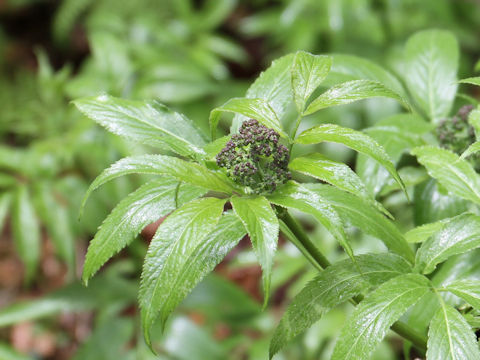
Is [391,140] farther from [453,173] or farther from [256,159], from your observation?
[256,159]

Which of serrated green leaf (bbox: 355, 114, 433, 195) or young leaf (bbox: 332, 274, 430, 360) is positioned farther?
serrated green leaf (bbox: 355, 114, 433, 195)

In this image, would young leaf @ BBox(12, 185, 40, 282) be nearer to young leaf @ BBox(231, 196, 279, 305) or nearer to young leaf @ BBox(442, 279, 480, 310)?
young leaf @ BBox(231, 196, 279, 305)

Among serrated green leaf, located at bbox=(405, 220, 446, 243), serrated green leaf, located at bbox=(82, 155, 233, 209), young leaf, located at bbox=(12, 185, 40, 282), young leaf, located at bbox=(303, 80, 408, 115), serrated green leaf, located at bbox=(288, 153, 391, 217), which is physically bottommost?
young leaf, located at bbox=(12, 185, 40, 282)

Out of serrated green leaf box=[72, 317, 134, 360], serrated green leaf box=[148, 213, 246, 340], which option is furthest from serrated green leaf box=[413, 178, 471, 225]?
serrated green leaf box=[72, 317, 134, 360]

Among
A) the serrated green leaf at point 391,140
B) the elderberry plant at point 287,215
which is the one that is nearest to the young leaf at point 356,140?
the elderberry plant at point 287,215

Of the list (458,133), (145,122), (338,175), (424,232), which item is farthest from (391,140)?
(145,122)

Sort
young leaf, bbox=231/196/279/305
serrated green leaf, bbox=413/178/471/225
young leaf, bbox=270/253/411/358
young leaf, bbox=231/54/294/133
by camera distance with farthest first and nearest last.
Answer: serrated green leaf, bbox=413/178/471/225 < young leaf, bbox=231/54/294/133 < young leaf, bbox=270/253/411/358 < young leaf, bbox=231/196/279/305

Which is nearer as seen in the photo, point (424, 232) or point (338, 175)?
point (338, 175)

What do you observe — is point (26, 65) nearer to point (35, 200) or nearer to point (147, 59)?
point (147, 59)
